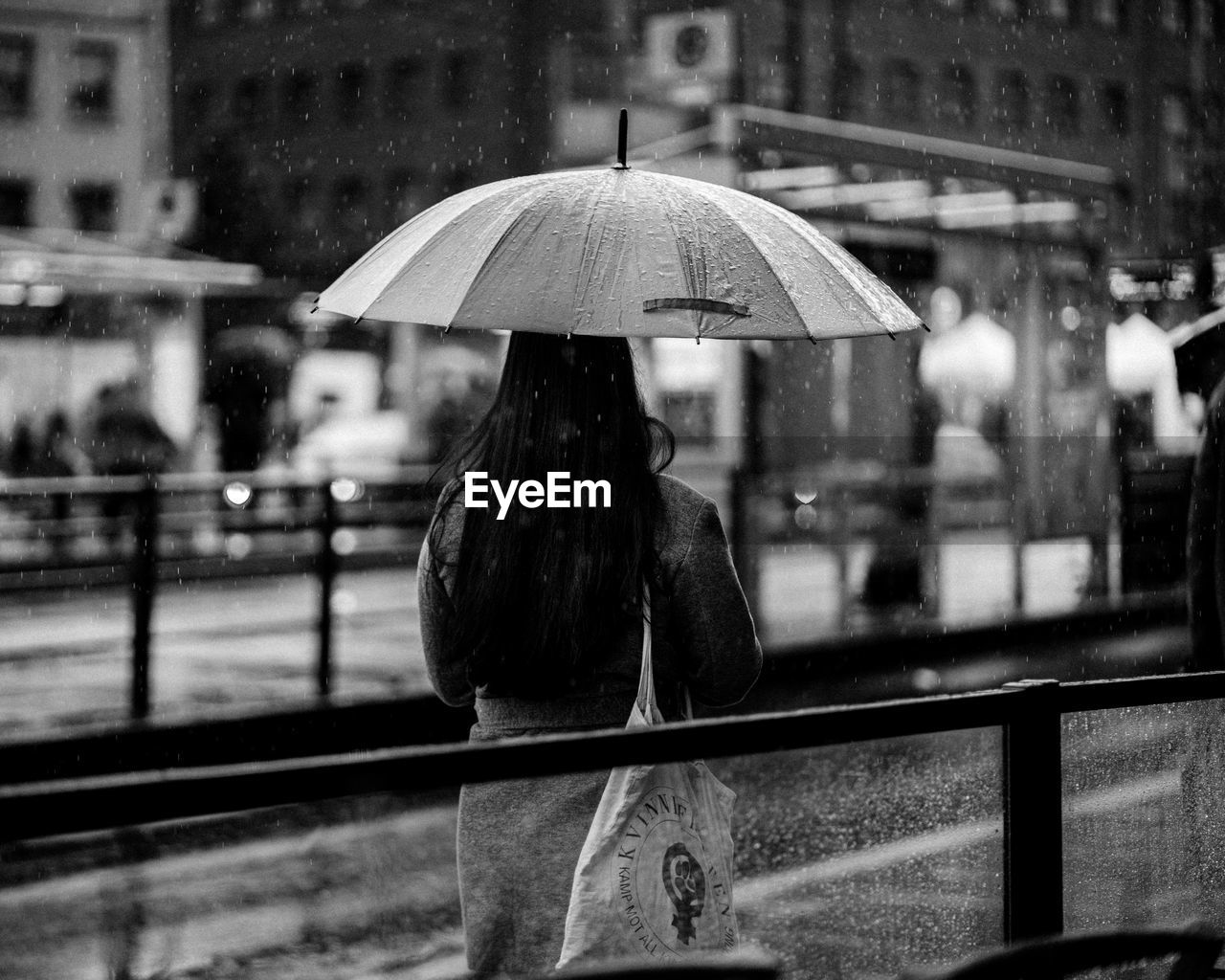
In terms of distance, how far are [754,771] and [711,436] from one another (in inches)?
201

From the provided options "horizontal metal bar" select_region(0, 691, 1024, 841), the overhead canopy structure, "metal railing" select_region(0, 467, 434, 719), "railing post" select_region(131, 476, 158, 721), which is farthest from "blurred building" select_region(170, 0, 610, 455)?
"horizontal metal bar" select_region(0, 691, 1024, 841)

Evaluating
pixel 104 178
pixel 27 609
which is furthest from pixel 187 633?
pixel 104 178

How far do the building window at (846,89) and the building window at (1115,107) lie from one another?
228 cm

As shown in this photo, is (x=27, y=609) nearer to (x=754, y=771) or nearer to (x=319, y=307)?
(x=754, y=771)

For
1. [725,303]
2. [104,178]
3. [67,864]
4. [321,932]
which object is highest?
[104,178]

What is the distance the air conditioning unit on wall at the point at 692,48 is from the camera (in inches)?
523

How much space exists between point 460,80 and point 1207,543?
52.5ft

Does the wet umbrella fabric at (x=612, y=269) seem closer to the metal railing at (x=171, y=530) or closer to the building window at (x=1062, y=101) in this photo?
the metal railing at (x=171, y=530)

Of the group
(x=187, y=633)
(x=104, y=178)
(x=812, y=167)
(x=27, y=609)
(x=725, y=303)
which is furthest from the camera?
(x=104, y=178)

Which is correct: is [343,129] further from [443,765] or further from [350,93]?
[443,765]

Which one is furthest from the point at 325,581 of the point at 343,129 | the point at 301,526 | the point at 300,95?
the point at 343,129

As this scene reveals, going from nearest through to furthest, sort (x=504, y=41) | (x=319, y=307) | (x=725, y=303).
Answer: (x=725, y=303), (x=319, y=307), (x=504, y=41)

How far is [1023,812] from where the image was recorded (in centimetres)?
328

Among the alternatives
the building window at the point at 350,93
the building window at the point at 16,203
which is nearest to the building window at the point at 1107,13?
the building window at the point at 350,93
